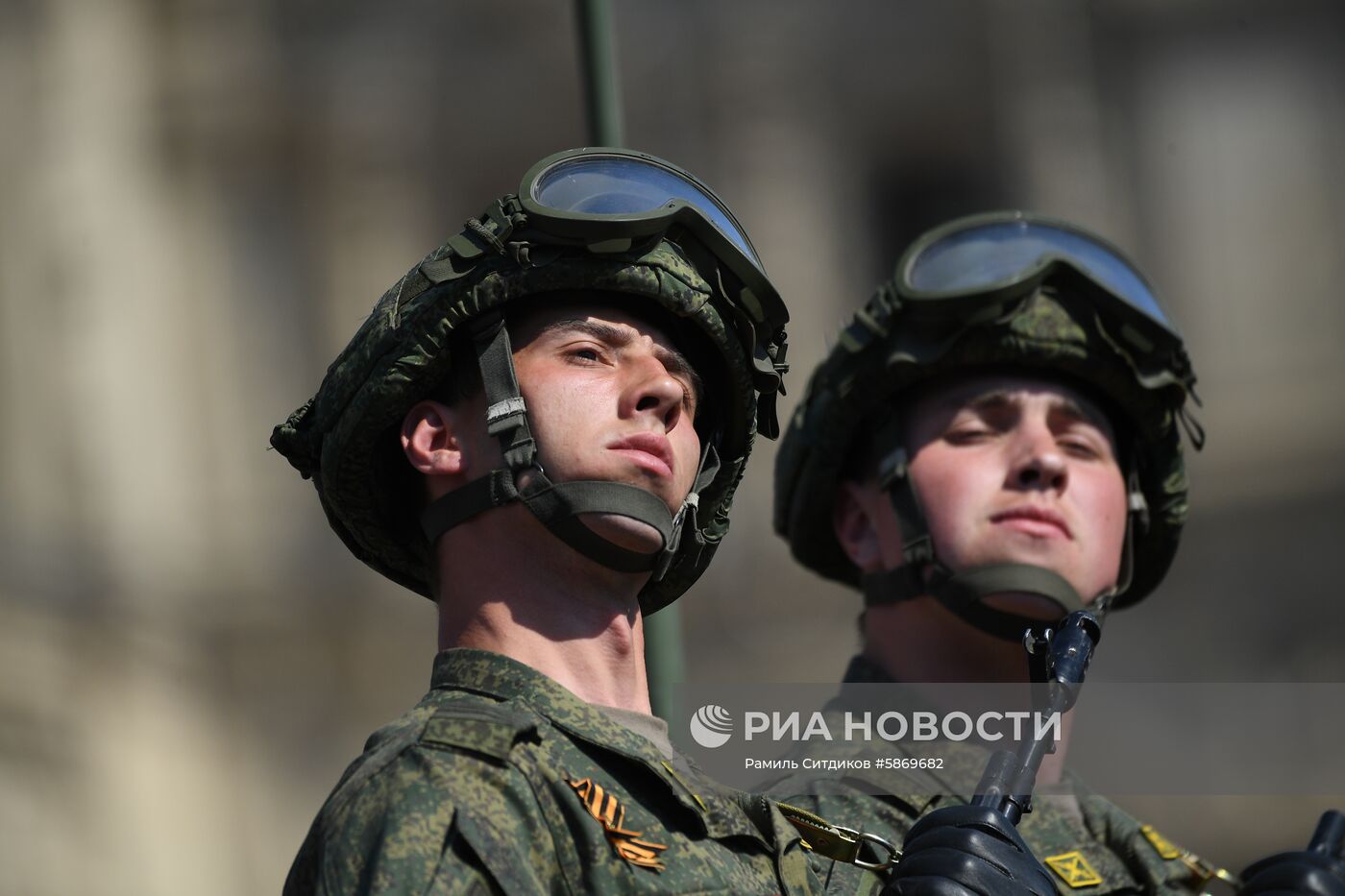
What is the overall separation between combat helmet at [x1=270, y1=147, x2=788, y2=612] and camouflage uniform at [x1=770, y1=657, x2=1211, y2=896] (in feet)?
2.55

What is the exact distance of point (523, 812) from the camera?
4.22 m

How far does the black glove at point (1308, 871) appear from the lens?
5.67 m

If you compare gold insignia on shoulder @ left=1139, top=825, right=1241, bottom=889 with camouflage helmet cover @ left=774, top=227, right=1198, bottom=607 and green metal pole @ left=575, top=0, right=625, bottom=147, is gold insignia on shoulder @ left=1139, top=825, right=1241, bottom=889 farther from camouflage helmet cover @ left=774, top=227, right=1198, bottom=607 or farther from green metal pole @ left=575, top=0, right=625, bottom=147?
green metal pole @ left=575, top=0, right=625, bottom=147

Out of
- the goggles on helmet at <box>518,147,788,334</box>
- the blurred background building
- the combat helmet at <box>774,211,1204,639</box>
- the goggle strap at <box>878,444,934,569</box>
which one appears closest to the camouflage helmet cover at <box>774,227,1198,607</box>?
the combat helmet at <box>774,211,1204,639</box>

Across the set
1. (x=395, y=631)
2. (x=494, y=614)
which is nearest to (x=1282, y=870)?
(x=494, y=614)

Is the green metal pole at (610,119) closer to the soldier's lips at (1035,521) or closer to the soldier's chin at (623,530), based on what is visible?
the soldier's lips at (1035,521)

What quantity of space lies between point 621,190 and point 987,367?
1678 mm

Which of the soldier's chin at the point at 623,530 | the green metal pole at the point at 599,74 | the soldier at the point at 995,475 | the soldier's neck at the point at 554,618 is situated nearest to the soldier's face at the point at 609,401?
the soldier's chin at the point at 623,530

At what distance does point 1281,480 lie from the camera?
43.9 ft

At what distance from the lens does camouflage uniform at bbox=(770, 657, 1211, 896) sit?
5.69m

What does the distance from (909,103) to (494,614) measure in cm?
1002

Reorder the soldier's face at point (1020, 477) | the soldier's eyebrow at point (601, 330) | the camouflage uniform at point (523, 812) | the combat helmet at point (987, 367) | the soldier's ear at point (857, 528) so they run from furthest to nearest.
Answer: the soldier's ear at point (857, 528) → the combat helmet at point (987, 367) → the soldier's face at point (1020, 477) → the soldier's eyebrow at point (601, 330) → the camouflage uniform at point (523, 812)

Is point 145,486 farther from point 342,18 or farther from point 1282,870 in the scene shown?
point 1282,870

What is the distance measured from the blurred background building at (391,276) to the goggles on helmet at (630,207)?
6025mm
